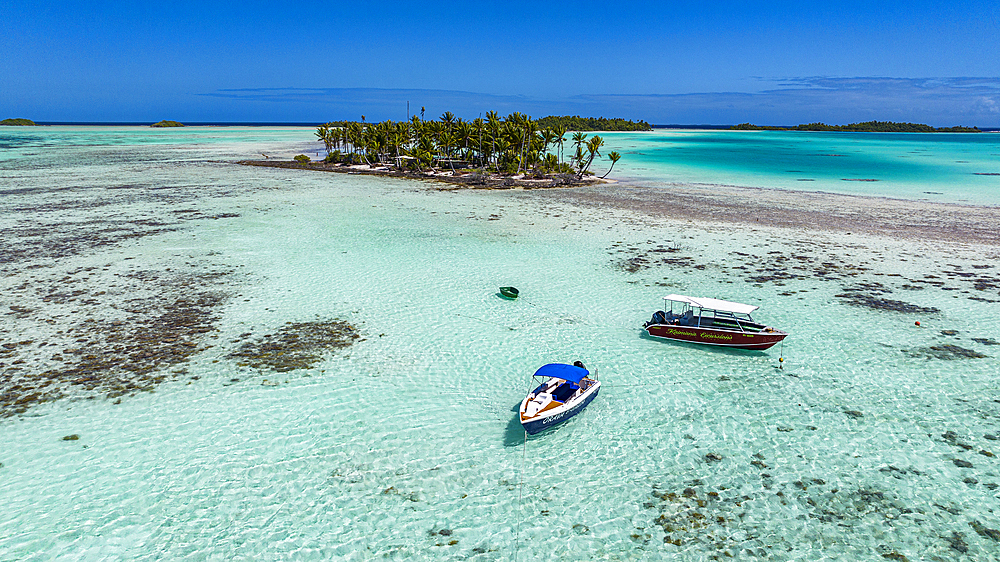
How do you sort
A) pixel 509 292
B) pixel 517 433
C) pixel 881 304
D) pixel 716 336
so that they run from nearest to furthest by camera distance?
1. pixel 517 433
2. pixel 716 336
3. pixel 881 304
4. pixel 509 292

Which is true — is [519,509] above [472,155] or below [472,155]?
below

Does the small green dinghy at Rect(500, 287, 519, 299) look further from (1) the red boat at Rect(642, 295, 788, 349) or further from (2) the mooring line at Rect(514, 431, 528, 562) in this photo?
(2) the mooring line at Rect(514, 431, 528, 562)

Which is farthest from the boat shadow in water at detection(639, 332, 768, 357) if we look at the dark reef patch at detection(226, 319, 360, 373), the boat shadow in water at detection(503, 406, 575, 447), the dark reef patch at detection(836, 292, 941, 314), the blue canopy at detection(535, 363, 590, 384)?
the dark reef patch at detection(226, 319, 360, 373)

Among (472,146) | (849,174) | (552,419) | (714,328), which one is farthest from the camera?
(472,146)

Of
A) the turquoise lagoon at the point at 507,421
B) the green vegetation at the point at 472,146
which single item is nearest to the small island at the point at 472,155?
the green vegetation at the point at 472,146

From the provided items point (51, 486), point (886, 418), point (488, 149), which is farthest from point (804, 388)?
point (488, 149)

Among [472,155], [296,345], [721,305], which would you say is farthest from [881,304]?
[472,155]

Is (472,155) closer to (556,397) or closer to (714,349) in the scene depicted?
(714,349)
